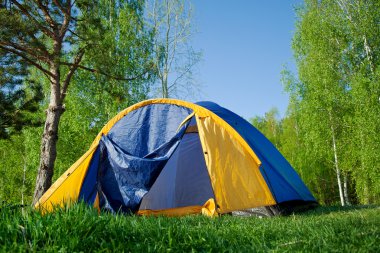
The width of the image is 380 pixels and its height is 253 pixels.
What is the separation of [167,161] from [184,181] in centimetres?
137

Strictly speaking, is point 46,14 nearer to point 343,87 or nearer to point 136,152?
point 136,152

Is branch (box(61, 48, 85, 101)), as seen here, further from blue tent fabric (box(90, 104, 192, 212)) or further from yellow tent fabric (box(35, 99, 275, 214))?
yellow tent fabric (box(35, 99, 275, 214))

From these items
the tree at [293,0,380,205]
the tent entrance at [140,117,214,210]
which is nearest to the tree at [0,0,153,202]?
the tent entrance at [140,117,214,210]

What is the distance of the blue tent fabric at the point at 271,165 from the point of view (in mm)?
5727

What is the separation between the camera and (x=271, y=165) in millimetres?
5988

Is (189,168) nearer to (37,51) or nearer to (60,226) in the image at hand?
(37,51)

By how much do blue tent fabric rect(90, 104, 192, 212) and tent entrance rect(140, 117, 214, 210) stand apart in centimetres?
90

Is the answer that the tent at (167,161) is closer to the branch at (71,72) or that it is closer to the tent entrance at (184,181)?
the tent entrance at (184,181)

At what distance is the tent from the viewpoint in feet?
18.0

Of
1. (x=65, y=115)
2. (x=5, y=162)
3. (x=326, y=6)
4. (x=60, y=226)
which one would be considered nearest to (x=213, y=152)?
(x=60, y=226)

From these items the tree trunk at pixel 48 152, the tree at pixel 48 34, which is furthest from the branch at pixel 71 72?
the tree trunk at pixel 48 152

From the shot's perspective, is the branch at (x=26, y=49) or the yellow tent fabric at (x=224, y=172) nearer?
the yellow tent fabric at (x=224, y=172)

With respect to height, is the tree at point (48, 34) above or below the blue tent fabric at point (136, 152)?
above

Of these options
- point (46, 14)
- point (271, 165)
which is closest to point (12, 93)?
point (46, 14)
